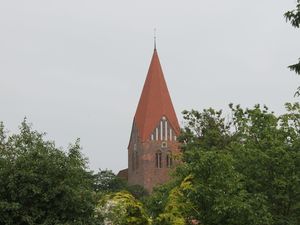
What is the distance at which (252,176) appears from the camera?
72.5 ft

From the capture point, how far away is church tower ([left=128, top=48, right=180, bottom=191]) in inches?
3615

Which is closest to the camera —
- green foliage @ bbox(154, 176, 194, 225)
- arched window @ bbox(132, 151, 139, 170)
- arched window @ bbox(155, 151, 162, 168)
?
green foliage @ bbox(154, 176, 194, 225)

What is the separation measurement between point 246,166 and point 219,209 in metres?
3.38

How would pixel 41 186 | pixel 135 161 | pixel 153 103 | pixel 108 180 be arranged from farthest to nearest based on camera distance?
pixel 135 161, pixel 153 103, pixel 108 180, pixel 41 186

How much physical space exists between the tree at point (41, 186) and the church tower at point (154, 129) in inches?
2891

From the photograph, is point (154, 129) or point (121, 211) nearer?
point (121, 211)

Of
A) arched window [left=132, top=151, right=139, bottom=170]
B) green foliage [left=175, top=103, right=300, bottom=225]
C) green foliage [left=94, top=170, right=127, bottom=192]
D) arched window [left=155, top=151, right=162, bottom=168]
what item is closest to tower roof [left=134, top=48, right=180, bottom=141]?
arched window [left=155, top=151, right=162, bottom=168]

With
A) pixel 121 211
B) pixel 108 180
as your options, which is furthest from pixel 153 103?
pixel 121 211

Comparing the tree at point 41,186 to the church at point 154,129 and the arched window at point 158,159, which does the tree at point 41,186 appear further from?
the arched window at point 158,159

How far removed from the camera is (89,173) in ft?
58.5

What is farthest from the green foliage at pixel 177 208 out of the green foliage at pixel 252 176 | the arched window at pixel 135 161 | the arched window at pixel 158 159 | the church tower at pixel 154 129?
the arched window at pixel 135 161

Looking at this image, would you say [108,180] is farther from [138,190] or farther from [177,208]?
[177,208]

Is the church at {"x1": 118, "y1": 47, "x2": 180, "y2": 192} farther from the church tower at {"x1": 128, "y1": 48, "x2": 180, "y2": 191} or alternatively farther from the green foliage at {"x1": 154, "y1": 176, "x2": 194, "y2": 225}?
the green foliage at {"x1": 154, "y1": 176, "x2": 194, "y2": 225}

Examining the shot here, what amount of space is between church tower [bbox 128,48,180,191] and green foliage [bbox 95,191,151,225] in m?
72.2
